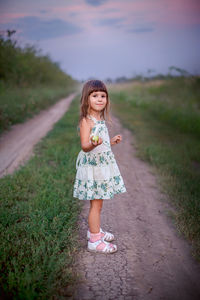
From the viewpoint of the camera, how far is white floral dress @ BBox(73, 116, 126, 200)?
255 centimetres

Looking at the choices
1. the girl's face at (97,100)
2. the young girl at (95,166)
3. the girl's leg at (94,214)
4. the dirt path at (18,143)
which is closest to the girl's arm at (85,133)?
the young girl at (95,166)

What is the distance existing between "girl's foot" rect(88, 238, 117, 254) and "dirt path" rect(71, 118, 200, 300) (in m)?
0.05

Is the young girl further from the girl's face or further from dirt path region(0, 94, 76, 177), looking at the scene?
dirt path region(0, 94, 76, 177)

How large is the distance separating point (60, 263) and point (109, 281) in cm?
44

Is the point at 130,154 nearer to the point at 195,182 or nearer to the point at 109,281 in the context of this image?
the point at 195,182

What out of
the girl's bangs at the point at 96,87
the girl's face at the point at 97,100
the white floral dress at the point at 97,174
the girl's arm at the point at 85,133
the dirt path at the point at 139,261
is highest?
the girl's bangs at the point at 96,87

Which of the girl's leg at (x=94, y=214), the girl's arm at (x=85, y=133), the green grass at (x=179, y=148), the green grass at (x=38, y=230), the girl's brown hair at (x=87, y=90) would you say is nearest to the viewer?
the green grass at (x=38, y=230)

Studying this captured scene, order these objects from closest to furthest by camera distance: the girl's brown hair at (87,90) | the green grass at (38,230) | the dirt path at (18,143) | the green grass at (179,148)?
the green grass at (38,230)
the girl's brown hair at (87,90)
the green grass at (179,148)
the dirt path at (18,143)

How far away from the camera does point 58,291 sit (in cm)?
202

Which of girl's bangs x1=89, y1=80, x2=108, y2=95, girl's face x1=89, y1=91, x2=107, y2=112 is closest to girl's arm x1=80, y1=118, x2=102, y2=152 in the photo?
girl's face x1=89, y1=91, x2=107, y2=112

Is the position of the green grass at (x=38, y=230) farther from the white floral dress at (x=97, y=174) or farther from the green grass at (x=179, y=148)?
the green grass at (x=179, y=148)

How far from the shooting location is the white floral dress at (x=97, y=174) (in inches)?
101

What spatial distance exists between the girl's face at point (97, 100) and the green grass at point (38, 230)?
4.19 ft

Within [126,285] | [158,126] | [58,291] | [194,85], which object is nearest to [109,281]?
[126,285]
